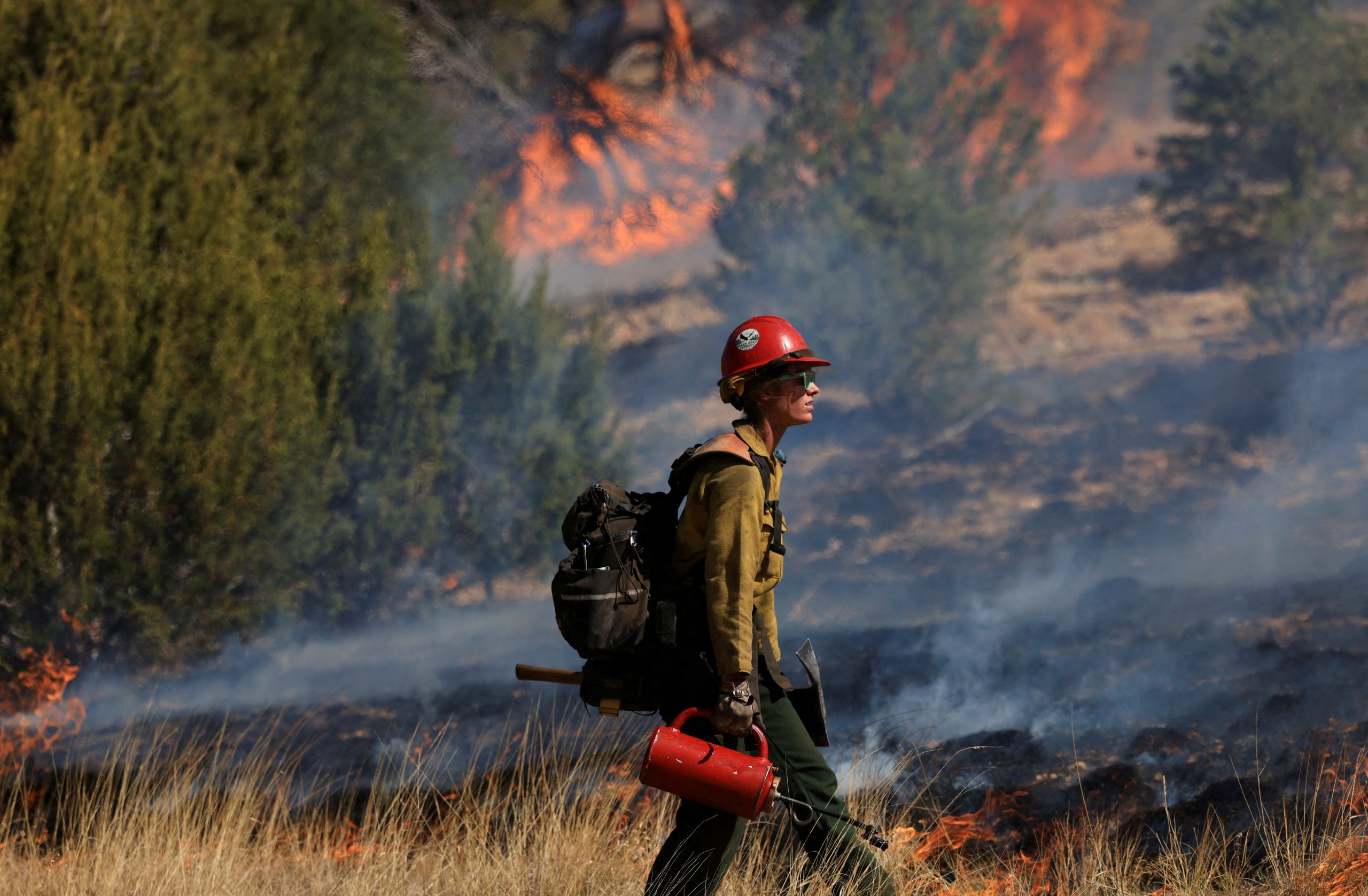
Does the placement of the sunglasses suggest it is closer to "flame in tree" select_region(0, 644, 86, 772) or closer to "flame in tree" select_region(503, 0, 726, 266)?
"flame in tree" select_region(0, 644, 86, 772)

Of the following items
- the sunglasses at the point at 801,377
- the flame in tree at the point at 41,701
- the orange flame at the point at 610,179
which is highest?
the orange flame at the point at 610,179

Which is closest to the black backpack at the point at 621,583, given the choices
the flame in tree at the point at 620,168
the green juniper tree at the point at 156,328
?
the green juniper tree at the point at 156,328

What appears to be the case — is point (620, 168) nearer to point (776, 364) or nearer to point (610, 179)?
point (610, 179)

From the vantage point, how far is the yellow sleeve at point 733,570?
2.87 metres

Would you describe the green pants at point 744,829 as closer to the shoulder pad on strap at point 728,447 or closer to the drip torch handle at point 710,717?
the drip torch handle at point 710,717

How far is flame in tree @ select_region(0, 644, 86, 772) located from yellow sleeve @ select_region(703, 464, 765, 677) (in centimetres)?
653

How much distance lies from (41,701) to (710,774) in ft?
24.3

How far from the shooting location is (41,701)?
8352 millimetres

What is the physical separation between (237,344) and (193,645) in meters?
2.64

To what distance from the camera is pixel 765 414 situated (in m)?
3.20

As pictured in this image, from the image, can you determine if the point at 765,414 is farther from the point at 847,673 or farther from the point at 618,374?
the point at 618,374

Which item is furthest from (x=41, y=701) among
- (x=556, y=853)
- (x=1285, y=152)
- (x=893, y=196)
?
(x=1285, y=152)

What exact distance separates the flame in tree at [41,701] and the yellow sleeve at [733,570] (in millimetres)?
6533

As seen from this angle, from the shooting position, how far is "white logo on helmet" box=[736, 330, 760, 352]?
315 centimetres
